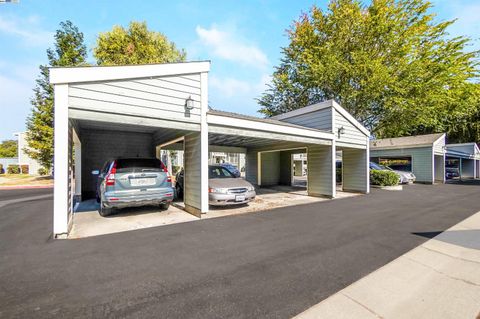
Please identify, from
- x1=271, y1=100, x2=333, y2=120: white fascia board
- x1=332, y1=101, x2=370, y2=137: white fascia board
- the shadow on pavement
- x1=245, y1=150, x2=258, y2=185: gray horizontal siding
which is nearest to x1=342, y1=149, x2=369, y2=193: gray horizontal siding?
x1=332, y1=101, x2=370, y2=137: white fascia board

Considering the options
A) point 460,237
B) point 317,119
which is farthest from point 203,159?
point 317,119

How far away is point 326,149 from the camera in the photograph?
9.84 meters

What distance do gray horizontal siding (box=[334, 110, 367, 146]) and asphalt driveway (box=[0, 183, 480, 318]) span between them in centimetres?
513

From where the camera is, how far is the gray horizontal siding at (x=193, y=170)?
6422 millimetres

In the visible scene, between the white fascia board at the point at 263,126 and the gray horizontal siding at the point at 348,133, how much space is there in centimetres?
87

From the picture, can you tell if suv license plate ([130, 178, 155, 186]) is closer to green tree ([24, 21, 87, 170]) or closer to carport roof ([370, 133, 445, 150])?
green tree ([24, 21, 87, 170])

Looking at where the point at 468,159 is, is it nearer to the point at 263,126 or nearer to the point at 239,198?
the point at 263,126

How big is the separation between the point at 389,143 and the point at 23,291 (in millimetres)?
24593

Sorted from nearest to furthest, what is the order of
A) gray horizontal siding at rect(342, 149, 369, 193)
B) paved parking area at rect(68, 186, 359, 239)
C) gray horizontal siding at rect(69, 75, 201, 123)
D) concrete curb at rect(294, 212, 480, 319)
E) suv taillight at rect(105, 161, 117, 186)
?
concrete curb at rect(294, 212, 480, 319) → gray horizontal siding at rect(69, 75, 201, 123) → paved parking area at rect(68, 186, 359, 239) → suv taillight at rect(105, 161, 117, 186) → gray horizontal siding at rect(342, 149, 369, 193)

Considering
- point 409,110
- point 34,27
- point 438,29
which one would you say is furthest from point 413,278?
point 438,29

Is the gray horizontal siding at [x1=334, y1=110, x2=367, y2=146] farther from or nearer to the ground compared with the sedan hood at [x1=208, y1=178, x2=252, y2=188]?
farther from the ground

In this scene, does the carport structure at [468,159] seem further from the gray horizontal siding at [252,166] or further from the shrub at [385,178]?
the gray horizontal siding at [252,166]

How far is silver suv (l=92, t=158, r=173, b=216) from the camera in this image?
5570 millimetres

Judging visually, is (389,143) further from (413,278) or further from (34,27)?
(34,27)
